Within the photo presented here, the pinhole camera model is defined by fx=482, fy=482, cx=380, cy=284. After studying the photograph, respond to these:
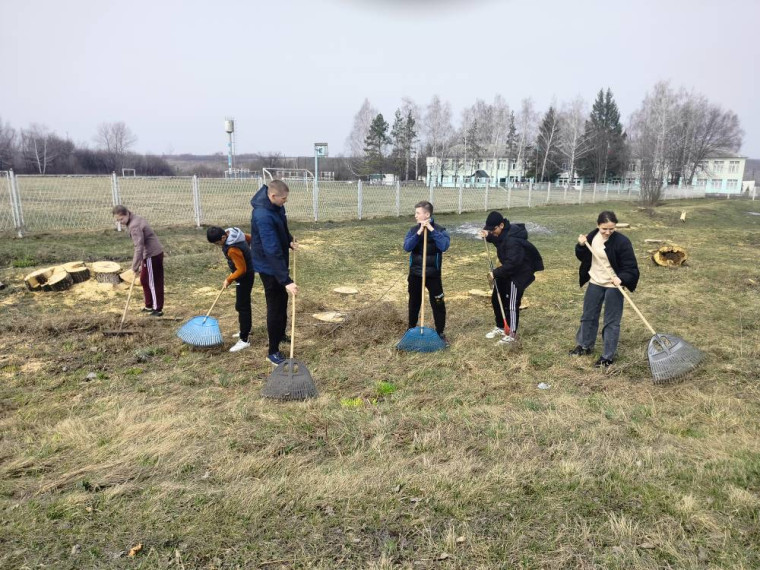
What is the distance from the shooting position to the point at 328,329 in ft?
20.1

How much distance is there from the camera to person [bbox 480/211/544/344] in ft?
17.4

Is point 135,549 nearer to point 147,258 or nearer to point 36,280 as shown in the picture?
point 147,258

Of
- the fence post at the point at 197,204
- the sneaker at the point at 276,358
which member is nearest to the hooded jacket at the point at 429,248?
the sneaker at the point at 276,358

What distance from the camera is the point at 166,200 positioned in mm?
14641

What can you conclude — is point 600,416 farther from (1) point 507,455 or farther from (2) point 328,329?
(2) point 328,329

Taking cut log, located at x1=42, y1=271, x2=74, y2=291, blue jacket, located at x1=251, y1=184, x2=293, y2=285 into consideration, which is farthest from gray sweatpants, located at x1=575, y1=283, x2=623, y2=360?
cut log, located at x1=42, y1=271, x2=74, y2=291

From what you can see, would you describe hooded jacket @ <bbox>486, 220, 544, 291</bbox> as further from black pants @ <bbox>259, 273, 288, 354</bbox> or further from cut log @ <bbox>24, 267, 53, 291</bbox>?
cut log @ <bbox>24, 267, 53, 291</bbox>

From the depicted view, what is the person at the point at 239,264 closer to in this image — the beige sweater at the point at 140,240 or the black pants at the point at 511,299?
the beige sweater at the point at 140,240

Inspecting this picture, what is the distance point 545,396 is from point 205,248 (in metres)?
9.17

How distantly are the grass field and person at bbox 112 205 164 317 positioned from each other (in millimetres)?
409

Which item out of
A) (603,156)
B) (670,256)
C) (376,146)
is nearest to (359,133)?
(376,146)

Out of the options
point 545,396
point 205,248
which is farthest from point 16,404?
point 205,248

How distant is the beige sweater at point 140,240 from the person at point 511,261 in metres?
4.36

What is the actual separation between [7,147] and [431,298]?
235 feet
